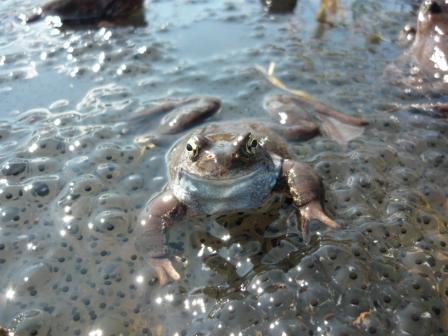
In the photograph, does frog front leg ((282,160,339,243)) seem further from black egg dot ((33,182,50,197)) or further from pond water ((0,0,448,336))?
black egg dot ((33,182,50,197))

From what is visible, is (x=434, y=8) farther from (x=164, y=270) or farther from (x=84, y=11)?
(x=164, y=270)

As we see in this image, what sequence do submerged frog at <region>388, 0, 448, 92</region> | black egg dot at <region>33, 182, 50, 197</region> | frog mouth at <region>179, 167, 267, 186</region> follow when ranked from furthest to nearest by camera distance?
submerged frog at <region>388, 0, 448, 92</region>, black egg dot at <region>33, 182, 50, 197</region>, frog mouth at <region>179, 167, 267, 186</region>

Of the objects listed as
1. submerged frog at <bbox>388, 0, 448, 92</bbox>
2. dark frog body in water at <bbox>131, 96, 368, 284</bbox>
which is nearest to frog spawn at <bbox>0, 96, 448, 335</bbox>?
dark frog body in water at <bbox>131, 96, 368, 284</bbox>

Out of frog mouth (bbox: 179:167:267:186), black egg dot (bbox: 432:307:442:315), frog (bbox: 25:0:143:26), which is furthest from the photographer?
frog (bbox: 25:0:143:26)

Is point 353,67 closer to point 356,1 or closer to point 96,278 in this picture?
point 356,1

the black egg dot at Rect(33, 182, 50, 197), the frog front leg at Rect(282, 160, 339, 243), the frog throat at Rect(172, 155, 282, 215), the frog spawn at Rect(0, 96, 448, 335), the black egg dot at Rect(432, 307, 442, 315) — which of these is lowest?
the black egg dot at Rect(432, 307, 442, 315)

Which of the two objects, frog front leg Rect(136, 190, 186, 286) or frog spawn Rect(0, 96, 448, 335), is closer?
frog spawn Rect(0, 96, 448, 335)

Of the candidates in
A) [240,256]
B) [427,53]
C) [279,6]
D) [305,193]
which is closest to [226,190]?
[240,256]
